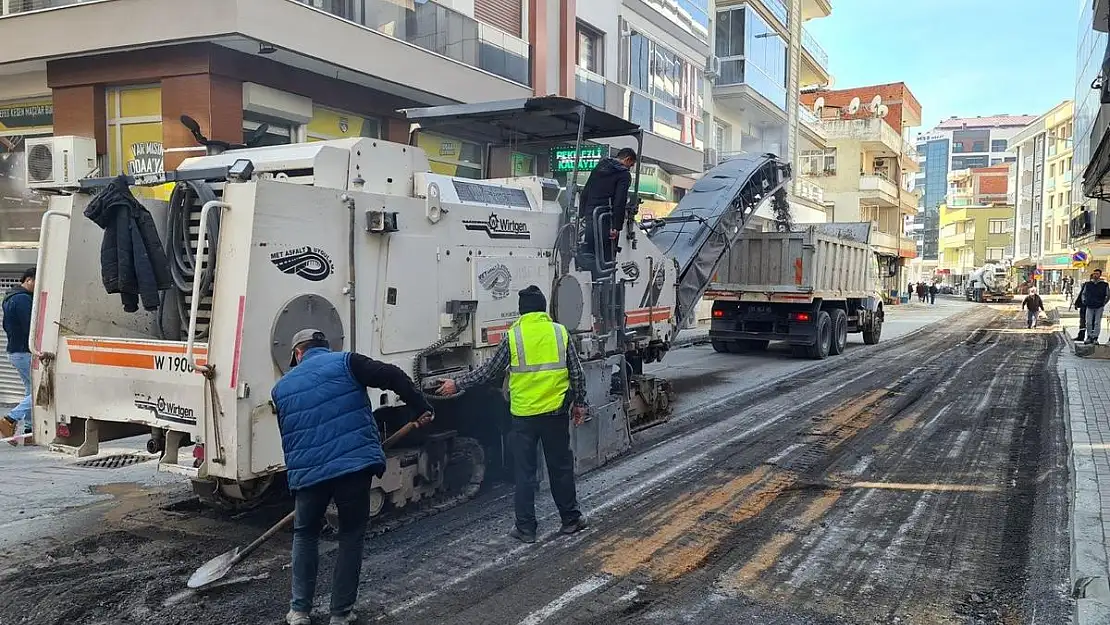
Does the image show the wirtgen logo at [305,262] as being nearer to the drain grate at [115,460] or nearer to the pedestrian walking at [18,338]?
the drain grate at [115,460]

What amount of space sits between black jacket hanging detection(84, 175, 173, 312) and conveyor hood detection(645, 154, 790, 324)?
21.8 ft

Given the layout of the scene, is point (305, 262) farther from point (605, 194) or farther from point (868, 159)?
point (868, 159)

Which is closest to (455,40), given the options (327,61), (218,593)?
(327,61)

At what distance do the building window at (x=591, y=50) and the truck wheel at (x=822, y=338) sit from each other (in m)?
7.75

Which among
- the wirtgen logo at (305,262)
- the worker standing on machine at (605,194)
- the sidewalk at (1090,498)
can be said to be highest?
the worker standing on machine at (605,194)

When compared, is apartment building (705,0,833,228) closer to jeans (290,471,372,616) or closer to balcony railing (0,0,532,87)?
balcony railing (0,0,532,87)

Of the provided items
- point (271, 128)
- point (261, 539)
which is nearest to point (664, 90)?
point (271, 128)

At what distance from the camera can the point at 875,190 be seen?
151 feet

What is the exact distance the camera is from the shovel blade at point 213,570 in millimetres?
4555

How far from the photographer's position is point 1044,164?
220 ft

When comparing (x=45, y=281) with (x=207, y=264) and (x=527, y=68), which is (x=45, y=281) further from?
(x=527, y=68)

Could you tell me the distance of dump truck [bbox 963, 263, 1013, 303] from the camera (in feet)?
173

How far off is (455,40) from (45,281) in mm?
10024

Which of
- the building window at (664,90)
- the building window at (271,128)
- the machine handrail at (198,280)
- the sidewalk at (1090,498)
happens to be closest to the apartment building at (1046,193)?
the building window at (664,90)
